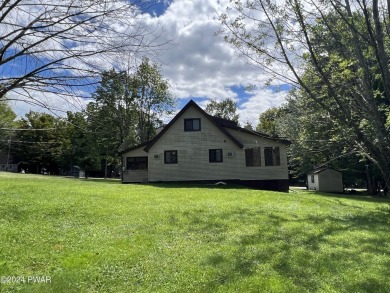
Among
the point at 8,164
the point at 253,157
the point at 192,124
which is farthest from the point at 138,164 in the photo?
the point at 8,164

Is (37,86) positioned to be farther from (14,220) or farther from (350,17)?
(350,17)

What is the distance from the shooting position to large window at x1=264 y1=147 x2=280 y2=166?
22.3m

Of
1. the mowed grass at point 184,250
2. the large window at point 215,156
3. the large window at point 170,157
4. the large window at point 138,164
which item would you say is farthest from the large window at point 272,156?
the mowed grass at point 184,250

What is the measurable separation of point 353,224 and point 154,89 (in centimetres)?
3054

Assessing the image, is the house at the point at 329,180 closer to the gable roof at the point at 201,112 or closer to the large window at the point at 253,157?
the large window at the point at 253,157

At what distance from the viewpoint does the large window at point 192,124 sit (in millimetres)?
23125

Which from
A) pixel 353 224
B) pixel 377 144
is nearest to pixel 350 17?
pixel 377 144

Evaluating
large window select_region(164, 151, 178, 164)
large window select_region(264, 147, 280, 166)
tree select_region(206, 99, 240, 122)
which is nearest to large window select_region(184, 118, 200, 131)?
large window select_region(164, 151, 178, 164)

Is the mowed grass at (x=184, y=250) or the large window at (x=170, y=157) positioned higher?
the large window at (x=170, y=157)

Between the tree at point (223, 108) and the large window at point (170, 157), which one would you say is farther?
the tree at point (223, 108)

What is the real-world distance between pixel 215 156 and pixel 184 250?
57.7 ft

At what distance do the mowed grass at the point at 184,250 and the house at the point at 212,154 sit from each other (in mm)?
13841

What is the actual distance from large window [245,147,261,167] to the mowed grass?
14.0 metres

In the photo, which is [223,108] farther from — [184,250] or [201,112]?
[184,250]
